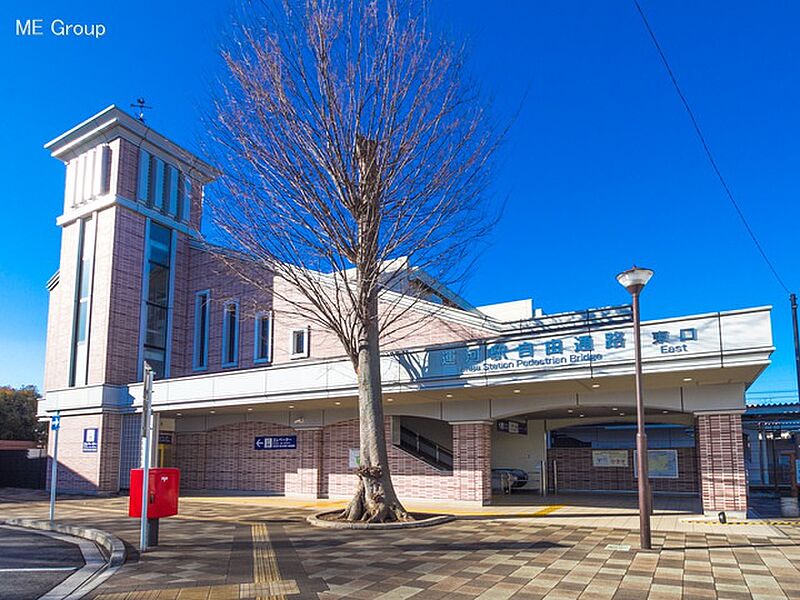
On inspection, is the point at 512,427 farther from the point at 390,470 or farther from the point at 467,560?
the point at 467,560

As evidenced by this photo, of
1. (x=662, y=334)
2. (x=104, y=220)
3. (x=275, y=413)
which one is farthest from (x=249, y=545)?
(x=104, y=220)

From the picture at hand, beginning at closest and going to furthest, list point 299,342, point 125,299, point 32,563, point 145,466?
point 32,563
point 145,466
point 299,342
point 125,299

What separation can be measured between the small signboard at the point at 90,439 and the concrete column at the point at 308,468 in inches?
299

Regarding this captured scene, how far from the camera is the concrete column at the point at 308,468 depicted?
→ 21.4 m

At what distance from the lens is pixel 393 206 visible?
14.5 m

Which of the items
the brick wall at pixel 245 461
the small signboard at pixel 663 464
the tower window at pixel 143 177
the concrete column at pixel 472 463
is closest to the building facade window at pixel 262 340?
the brick wall at pixel 245 461

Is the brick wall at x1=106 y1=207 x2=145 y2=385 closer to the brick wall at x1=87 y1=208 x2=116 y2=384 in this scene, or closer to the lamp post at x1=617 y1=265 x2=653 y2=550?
the brick wall at x1=87 y1=208 x2=116 y2=384

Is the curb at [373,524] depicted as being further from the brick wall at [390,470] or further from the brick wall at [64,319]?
the brick wall at [64,319]

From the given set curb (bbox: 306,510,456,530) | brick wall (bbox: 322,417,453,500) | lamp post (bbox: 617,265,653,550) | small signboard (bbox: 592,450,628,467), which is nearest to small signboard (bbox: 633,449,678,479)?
small signboard (bbox: 592,450,628,467)

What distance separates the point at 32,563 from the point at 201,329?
18.7m

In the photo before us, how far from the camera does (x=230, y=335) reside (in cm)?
2670

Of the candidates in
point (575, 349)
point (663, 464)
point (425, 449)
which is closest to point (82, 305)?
point (425, 449)

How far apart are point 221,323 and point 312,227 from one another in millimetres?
14080

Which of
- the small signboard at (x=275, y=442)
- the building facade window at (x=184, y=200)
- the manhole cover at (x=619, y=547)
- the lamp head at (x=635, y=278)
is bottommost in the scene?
the manhole cover at (x=619, y=547)
